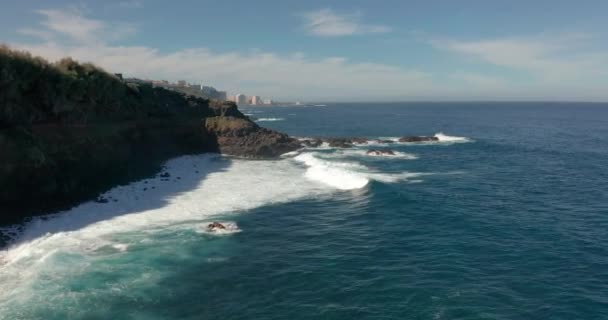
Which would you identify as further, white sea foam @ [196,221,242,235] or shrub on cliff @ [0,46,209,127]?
shrub on cliff @ [0,46,209,127]

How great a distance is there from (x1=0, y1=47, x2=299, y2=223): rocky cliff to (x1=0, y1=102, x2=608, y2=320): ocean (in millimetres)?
3184

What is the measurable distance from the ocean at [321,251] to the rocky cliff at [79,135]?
125 inches

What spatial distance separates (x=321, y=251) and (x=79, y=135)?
31.3 meters

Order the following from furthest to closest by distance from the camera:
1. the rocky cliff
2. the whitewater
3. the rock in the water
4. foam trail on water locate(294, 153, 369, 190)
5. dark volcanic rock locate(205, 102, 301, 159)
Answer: the rock in the water < dark volcanic rock locate(205, 102, 301, 159) < foam trail on water locate(294, 153, 369, 190) < the rocky cliff < the whitewater

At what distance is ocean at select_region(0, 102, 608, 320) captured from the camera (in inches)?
824

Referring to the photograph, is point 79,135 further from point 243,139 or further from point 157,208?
point 243,139

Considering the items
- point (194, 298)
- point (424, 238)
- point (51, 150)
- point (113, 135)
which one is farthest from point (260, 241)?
point (113, 135)

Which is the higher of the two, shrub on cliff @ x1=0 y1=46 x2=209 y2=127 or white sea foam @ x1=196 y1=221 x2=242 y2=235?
shrub on cliff @ x1=0 y1=46 x2=209 y2=127

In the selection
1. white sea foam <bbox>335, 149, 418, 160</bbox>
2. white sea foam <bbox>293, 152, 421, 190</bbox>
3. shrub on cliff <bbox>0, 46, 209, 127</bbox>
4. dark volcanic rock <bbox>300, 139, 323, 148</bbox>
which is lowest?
white sea foam <bbox>293, 152, 421, 190</bbox>

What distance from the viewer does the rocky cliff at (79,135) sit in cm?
3559

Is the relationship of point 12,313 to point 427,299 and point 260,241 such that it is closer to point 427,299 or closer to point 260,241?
point 260,241

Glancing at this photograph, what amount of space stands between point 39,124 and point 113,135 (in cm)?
1048

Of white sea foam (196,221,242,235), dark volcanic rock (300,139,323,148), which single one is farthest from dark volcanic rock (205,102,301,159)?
white sea foam (196,221,242,235)

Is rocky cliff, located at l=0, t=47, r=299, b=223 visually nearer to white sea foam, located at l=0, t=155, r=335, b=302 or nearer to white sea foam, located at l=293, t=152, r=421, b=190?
white sea foam, located at l=0, t=155, r=335, b=302
